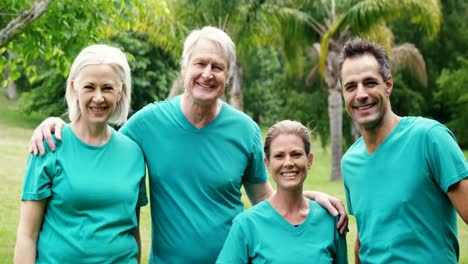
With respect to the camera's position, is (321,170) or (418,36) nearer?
(321,170)

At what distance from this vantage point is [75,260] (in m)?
3.34

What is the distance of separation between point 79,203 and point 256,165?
1.23 meters

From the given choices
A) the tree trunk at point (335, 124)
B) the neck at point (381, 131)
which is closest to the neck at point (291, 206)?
the neck at point (381, 131)

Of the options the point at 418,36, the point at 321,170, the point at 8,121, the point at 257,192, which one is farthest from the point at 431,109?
the point at 257,192

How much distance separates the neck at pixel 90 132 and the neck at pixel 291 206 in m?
1.02

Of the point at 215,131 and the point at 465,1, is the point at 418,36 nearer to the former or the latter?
the point at 465,1

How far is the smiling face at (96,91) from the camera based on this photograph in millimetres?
3445

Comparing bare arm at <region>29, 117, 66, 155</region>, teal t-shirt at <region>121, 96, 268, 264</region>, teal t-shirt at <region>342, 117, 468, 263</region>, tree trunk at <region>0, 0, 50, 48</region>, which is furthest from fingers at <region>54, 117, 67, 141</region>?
tree trunk at <region>0, 0, 50, 48</region>

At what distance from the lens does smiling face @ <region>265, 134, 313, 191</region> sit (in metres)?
3.59

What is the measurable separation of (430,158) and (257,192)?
1.34 meters

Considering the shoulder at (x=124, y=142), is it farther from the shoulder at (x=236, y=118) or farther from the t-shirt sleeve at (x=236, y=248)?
the t-shirt sleeve at (x=236, y=248)

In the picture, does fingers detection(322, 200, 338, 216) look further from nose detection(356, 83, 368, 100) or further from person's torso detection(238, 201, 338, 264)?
nose detection(356, 83, 368, 100)

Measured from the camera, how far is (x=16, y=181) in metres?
17.7

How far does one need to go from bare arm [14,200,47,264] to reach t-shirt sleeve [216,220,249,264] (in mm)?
966
